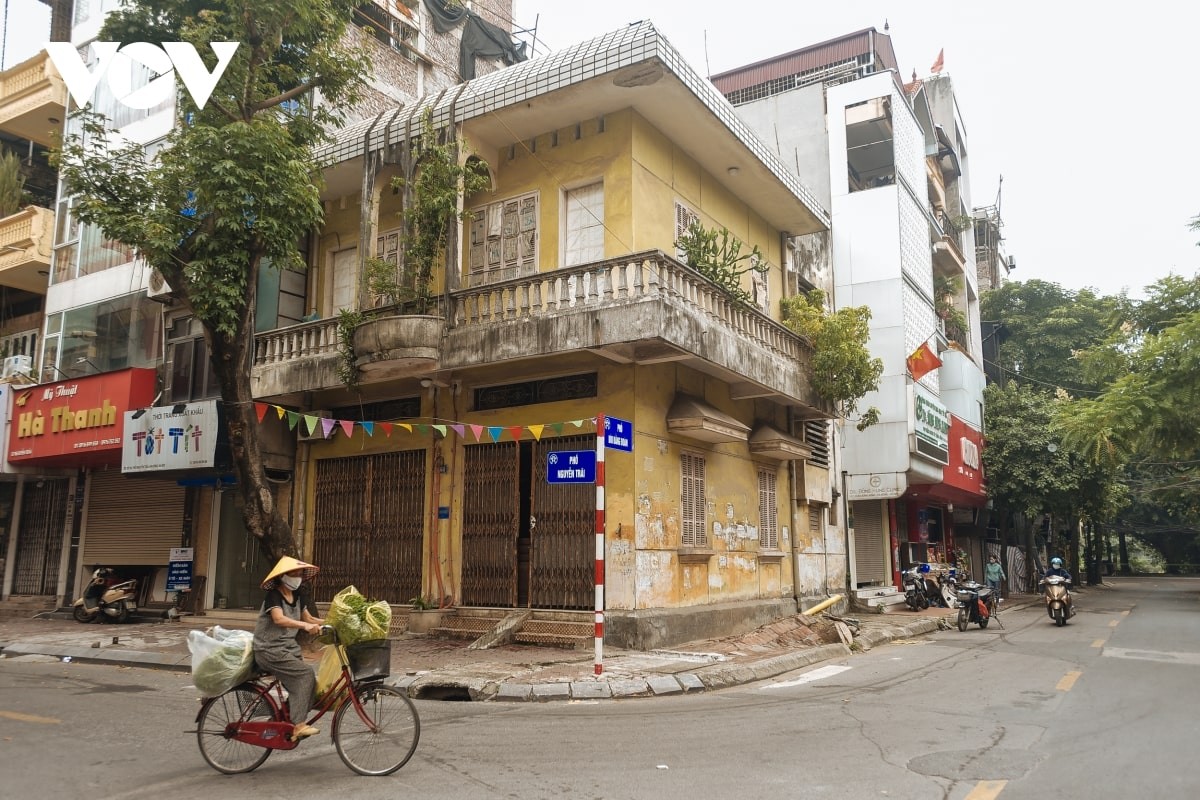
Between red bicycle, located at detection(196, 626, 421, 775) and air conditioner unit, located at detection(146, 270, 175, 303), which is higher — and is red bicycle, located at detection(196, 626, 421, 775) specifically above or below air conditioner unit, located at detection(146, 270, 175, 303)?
below

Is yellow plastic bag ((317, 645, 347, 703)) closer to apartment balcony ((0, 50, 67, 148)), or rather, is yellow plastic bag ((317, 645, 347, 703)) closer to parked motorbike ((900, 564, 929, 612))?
parked motorbike ((900, 564, 929, 612))

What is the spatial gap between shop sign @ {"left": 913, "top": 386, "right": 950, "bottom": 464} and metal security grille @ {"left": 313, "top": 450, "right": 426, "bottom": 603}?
41.0 feet

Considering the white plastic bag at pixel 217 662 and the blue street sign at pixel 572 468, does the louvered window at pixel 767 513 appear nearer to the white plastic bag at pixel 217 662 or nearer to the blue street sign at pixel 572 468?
the blue street sign at pixel 572 468

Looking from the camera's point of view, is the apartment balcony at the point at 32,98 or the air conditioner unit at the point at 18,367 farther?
the apartment balcony at the point at 32,98

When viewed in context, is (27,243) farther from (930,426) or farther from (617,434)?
(930,426)

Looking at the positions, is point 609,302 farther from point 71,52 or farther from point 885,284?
point 885,284

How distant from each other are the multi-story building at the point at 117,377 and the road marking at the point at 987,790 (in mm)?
13543

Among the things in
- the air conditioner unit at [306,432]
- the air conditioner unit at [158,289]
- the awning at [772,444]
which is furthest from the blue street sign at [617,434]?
the air conditioner unit at [158,289]

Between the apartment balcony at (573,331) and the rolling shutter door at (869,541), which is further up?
the apartment balcony at (573,331)

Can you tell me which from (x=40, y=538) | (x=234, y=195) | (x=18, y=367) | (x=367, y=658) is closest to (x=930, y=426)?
(x=234, y=195)

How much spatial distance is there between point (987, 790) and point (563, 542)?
26.2ft

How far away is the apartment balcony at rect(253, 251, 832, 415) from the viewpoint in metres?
11.6

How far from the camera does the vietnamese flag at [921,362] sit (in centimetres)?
2138
